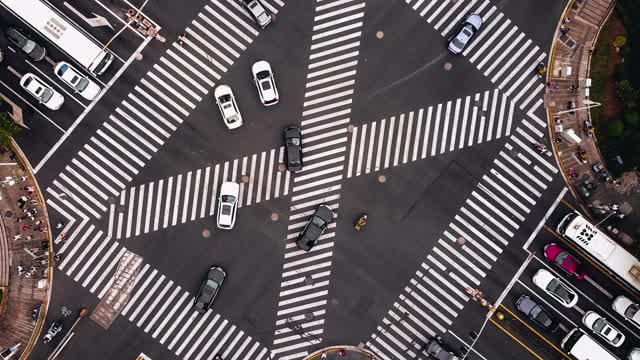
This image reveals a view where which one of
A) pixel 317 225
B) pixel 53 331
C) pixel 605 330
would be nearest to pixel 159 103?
pixel 317 225

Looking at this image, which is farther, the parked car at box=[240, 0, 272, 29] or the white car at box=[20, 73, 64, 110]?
the parked car at box=[240, 0, 272, 29]

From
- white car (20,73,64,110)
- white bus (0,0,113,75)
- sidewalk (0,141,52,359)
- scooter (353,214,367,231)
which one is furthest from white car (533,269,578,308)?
white car (20,73,64,110)

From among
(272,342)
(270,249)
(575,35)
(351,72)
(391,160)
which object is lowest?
(272,342)

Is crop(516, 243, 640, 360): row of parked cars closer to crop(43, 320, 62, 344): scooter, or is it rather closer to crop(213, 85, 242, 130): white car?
crop(213, 85, 242, 130): white car

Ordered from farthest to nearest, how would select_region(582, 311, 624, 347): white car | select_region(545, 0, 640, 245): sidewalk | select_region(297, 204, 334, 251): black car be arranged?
select_region(545, 0, 640, 245): sidewalk
select_region(297, 204, 334, 251): black car
select_region(582, 311, 624, 347): white car

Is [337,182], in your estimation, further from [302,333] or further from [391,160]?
[302,333]

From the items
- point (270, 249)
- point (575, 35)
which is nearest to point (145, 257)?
point (270, 249)

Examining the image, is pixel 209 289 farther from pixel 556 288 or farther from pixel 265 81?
pixel 556 288
